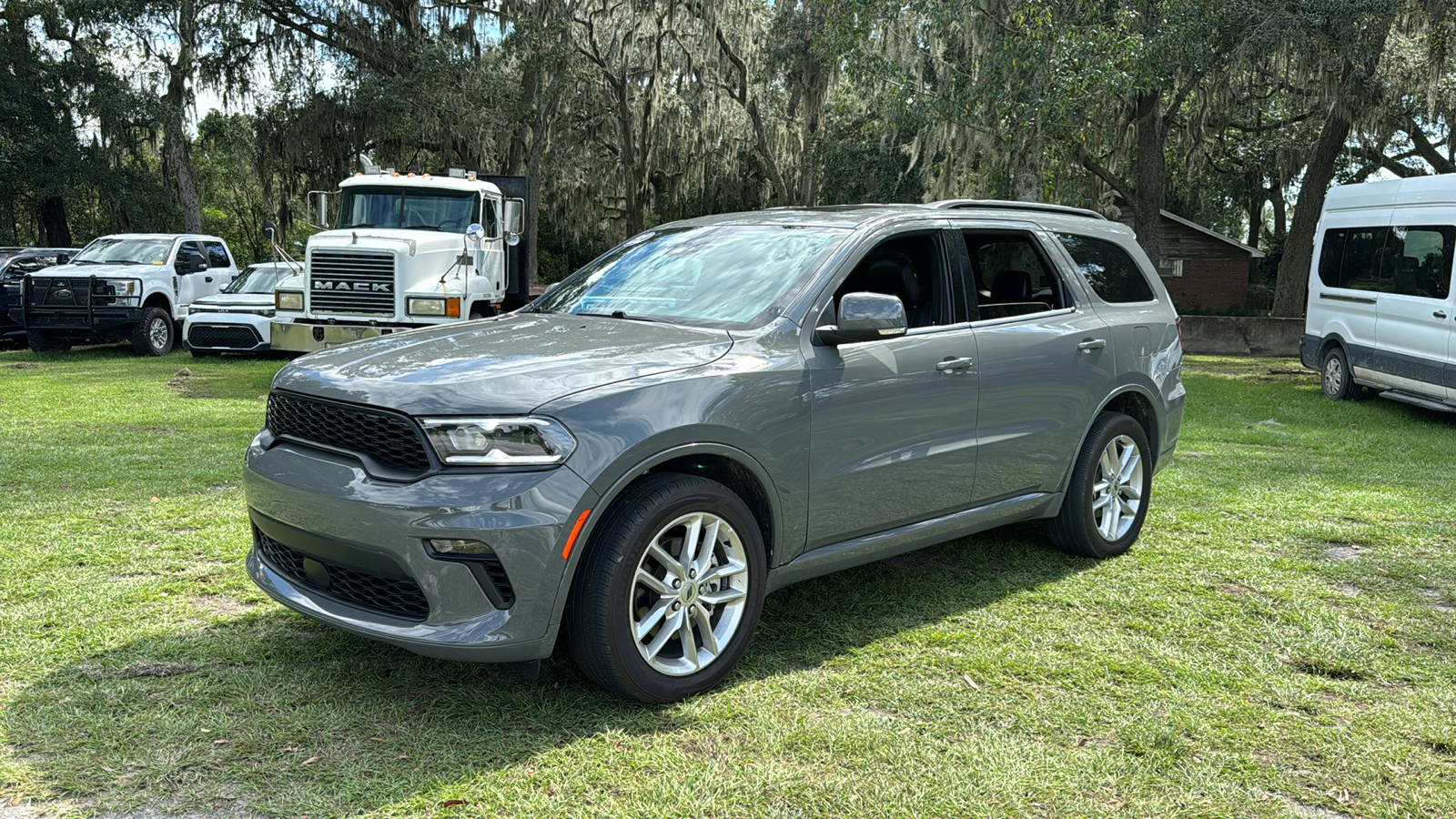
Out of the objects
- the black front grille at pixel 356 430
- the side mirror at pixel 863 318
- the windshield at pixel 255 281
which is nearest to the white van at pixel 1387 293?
the side mirror at pixel 863 318

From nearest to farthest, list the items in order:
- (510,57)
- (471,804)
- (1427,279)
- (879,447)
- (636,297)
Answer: (471,804) < (879,447) < (636,297) < (1427,279) < (510,57)

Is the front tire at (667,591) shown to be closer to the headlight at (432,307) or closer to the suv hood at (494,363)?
the suv hood at (494,363)

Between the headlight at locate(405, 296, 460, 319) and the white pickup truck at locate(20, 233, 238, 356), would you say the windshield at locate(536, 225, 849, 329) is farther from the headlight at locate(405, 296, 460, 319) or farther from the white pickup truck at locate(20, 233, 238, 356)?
the white pickup truck at locate(20, 233, 238, 356)

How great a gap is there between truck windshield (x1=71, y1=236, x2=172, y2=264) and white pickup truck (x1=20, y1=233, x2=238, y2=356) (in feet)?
0.05

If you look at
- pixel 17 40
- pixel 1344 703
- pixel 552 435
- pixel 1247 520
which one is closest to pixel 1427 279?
pixel 1247 520

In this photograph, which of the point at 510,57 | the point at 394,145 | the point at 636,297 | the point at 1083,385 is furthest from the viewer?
the point at 394,145

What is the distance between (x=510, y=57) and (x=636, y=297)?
74.8 feet

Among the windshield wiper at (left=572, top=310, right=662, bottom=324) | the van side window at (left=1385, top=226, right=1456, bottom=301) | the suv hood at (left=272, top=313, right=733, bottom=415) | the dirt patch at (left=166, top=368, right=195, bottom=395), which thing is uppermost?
the van side window at (left=1385, top=226, right=1456, bottom=301)

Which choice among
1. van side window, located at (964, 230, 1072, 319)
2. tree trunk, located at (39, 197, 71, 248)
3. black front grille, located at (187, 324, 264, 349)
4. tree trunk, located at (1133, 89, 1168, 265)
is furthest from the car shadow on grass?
tree trunk, located at (39, 197, 71, 248)

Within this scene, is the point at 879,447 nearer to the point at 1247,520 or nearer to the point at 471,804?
the point at 471,804

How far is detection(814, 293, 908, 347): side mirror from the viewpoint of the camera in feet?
13.6

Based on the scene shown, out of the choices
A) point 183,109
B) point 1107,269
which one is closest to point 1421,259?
point 1107,269

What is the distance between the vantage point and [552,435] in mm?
3461

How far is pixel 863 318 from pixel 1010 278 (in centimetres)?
165
